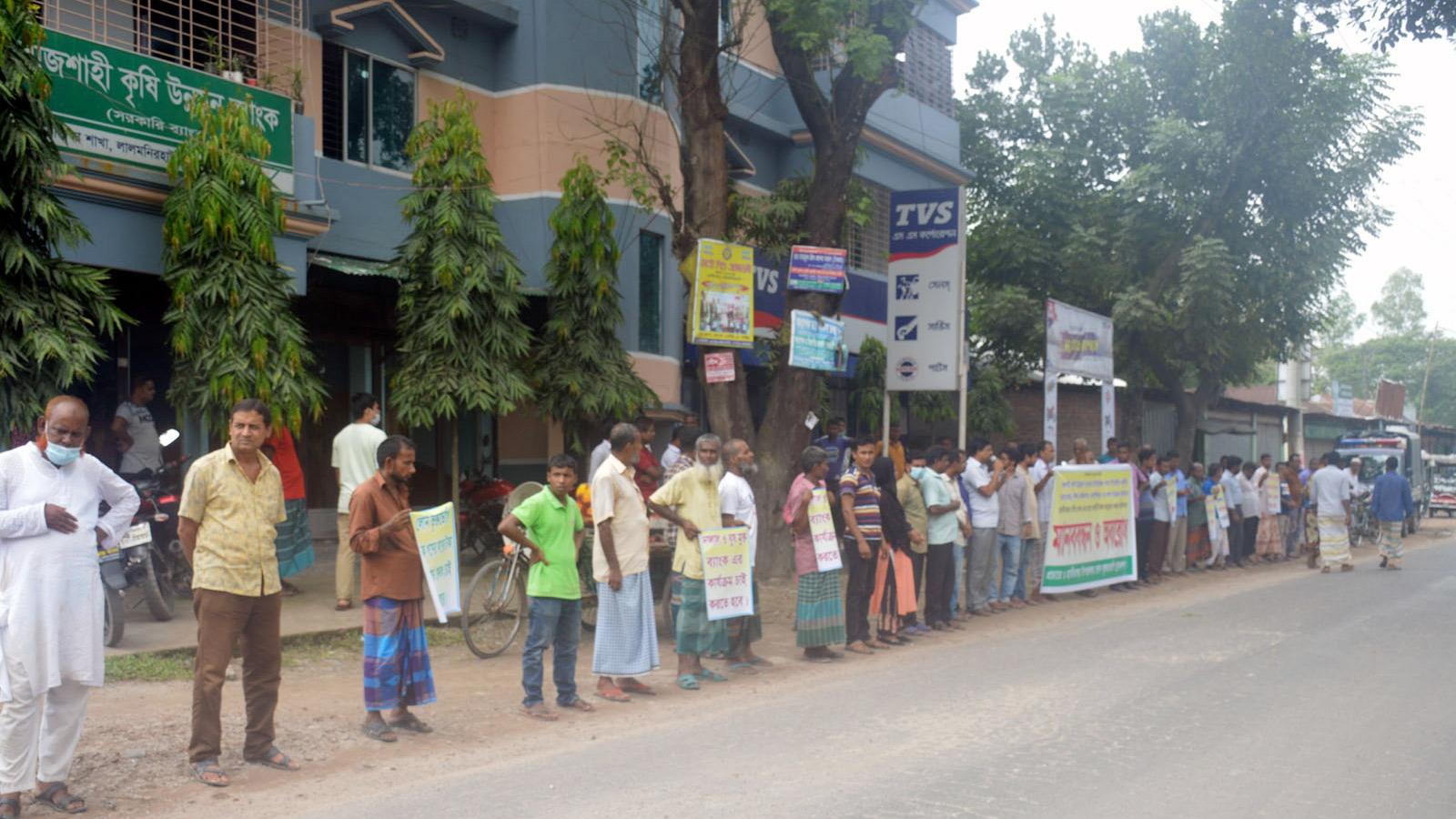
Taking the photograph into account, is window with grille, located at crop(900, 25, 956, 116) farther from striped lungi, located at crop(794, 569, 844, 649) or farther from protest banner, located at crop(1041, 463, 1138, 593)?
striped lungi, located at crop(794, 569, 844, 649)

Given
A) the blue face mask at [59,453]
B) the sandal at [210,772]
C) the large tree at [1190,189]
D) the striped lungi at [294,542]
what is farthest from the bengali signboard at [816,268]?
the large tree at [1190,189]

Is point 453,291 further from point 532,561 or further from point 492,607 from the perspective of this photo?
point 532,561

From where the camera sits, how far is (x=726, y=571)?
9.82 metres

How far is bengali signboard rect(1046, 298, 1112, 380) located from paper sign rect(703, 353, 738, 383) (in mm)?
6442

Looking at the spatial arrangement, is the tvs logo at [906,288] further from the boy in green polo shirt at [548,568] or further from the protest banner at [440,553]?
the protest banner at [440,553]

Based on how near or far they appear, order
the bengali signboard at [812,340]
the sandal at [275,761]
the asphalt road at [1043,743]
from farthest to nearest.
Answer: the bengali signboard at [812,340], the sandal at [275,761], the asphalt road at [1043,743]

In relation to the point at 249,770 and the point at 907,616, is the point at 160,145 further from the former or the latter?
the point at 907,616

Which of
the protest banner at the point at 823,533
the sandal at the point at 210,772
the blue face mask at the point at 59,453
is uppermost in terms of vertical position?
the blue face mask at the point at 59,453

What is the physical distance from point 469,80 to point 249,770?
12413 millimetres

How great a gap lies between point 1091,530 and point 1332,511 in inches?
214

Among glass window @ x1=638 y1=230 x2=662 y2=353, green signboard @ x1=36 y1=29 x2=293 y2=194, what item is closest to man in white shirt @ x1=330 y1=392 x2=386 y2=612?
green signboard @ x1=36 y1=29 x2=293 y2=194

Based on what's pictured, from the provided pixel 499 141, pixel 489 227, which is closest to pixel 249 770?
pixel 489 227

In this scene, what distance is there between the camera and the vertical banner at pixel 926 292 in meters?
17.3

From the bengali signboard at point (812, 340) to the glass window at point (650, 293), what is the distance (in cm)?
385
